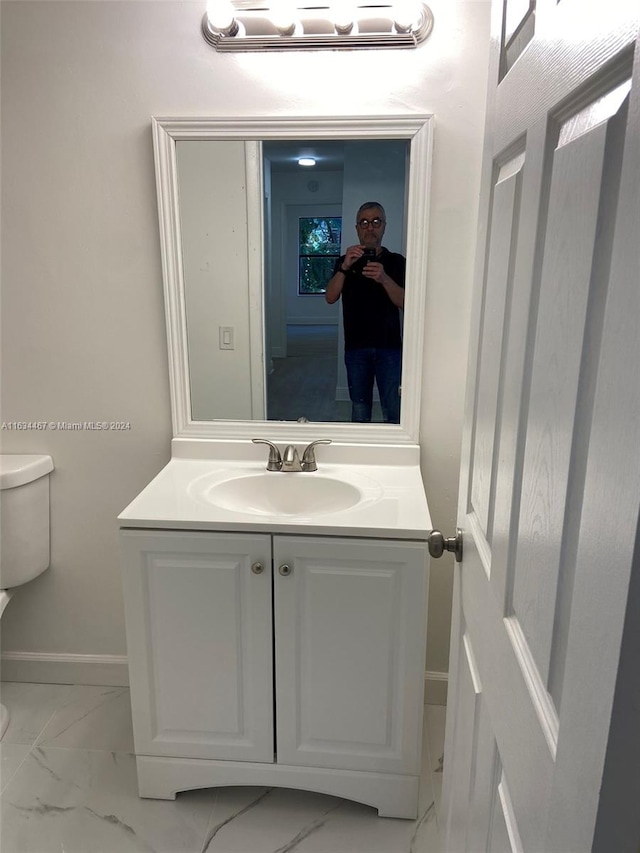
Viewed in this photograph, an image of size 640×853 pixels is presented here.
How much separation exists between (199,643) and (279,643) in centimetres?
20

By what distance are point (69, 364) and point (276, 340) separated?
0.64m

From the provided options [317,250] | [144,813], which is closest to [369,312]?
[317,250]

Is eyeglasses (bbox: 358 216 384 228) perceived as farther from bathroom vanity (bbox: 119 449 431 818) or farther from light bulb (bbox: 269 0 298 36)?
bathroom vanity (bbox: 119 449 431 818)

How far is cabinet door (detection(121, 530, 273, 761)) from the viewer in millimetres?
1455

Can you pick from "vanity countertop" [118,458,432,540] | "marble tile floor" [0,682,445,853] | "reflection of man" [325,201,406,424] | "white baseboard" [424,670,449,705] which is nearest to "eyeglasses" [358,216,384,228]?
"reflection of man" [325,201,406,424]

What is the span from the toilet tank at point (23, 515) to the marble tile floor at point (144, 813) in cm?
50

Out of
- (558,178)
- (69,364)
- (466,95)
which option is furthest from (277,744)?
(466,95)

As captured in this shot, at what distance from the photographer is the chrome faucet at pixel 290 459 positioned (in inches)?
69.2

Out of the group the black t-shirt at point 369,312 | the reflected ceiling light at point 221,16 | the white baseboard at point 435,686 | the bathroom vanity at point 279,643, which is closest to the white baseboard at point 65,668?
the bathroom vanity at point 279,643

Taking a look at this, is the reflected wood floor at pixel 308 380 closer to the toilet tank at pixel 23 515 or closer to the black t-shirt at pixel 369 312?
the black t-shirt at pixel 369 312

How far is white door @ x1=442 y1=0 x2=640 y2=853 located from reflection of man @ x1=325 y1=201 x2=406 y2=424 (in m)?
0.80

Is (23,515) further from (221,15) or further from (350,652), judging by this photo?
(221,15)

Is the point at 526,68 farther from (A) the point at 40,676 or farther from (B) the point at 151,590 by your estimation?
(A) the point at 40,676

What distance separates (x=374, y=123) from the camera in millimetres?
1619
